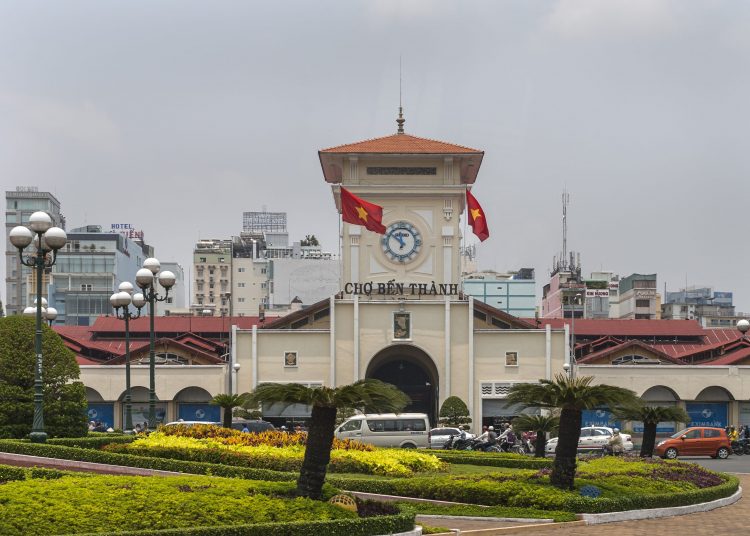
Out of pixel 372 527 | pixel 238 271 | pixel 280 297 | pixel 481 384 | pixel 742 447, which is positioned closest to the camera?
pixel 372 527

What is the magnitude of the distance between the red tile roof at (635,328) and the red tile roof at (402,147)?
18.1 metres

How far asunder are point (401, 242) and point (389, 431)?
77.2ft

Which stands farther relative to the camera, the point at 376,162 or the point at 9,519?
the point at 376,162

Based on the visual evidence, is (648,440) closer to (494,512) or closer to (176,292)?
(494,512)

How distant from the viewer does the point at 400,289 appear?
233 ft

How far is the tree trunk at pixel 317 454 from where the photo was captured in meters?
21.5

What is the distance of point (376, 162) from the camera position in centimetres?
7094

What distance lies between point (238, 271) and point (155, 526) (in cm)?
13797

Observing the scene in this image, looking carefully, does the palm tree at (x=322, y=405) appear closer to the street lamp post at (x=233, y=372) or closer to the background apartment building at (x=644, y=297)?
the street lamp post at (x=233, y=372)

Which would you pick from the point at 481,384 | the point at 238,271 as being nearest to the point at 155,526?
the point at 481,384

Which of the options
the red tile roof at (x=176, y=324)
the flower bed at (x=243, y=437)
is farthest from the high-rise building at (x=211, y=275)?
the flower bed at (x=243, y=437)

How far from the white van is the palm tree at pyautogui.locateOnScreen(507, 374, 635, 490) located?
73.2 feet

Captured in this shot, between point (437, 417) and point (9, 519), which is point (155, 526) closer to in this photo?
point (9, 519)

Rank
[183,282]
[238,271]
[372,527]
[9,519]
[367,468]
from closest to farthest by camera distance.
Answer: [9,519], [372,527], [367,468], [238,271], [183,282]
